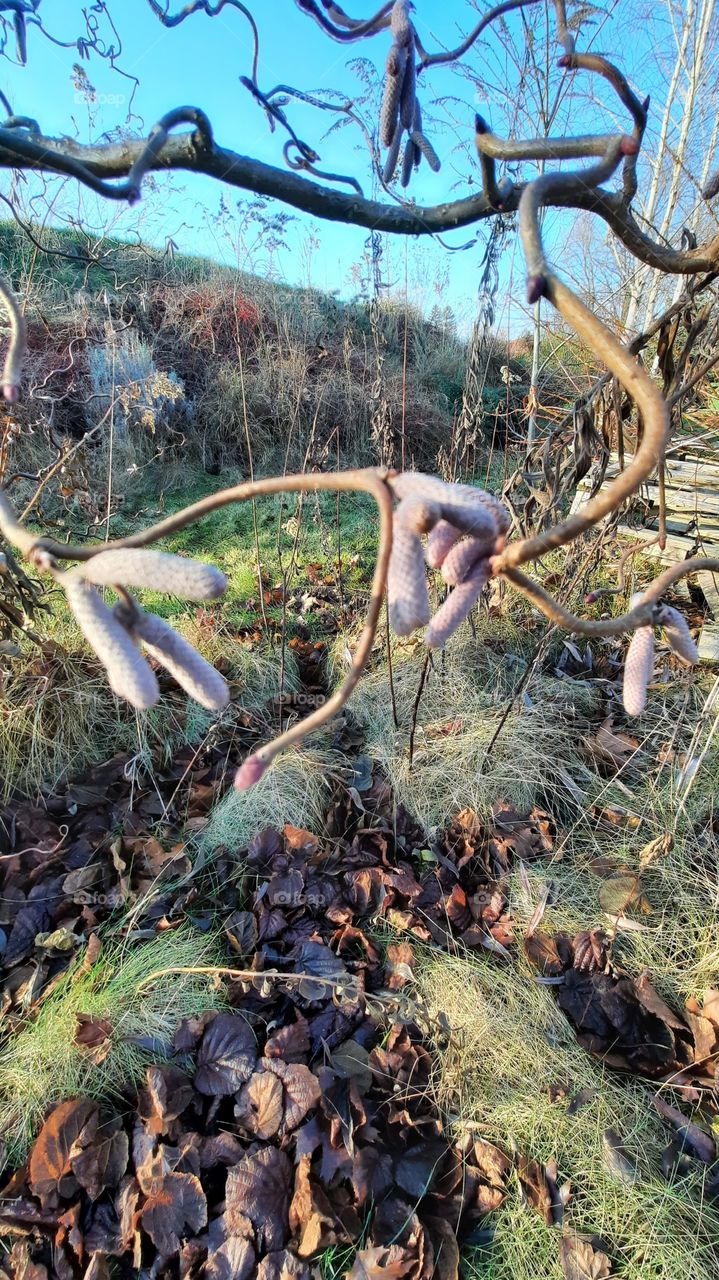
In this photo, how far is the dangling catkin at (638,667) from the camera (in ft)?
1.98

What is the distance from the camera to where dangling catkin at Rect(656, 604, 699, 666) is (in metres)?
0.59

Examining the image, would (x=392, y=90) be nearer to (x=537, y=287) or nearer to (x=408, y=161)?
(x=408, y=161)

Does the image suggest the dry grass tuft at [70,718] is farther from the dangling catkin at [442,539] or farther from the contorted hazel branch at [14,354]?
the dangling catkin at [442,539]

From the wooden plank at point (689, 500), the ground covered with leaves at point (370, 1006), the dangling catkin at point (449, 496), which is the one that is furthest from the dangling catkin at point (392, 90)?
the wooden plank at point (689, 500)

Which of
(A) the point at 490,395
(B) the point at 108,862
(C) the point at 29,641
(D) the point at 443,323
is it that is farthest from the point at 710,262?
(D) the point at 443,323

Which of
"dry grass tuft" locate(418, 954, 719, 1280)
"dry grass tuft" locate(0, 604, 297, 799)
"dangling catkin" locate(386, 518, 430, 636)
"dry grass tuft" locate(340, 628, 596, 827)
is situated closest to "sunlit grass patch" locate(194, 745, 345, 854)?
"dry grass tuft" locate(340, 628, 596, 827)

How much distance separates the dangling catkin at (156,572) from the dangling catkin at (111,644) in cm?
1

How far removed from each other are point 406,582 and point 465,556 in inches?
2.2

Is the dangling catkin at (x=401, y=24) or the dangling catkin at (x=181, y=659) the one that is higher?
the dangling catkin at (x=401, y=24)

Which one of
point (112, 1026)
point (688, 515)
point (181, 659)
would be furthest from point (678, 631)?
point (688, 515)

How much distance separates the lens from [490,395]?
700 centimetres

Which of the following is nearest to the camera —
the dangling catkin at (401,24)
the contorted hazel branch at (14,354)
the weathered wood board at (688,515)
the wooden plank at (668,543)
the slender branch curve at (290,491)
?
Answer: the slender branch curve at (290,491)

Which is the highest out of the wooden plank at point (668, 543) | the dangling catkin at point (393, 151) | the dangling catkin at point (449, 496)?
the dangling catkin at point (393, 151)

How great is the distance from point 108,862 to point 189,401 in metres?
4.93
